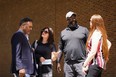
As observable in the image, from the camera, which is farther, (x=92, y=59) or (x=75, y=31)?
(x=75, y=31)

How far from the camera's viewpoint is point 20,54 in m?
6.62

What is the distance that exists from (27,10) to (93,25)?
7.44 meters

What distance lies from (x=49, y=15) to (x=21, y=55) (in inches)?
255

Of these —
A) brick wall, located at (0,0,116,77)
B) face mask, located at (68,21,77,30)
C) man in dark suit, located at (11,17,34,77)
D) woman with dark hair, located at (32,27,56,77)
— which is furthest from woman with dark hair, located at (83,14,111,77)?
brick wall, located at (0,0,116,77)

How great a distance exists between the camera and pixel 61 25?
1258cm

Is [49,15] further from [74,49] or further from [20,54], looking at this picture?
[20,54]

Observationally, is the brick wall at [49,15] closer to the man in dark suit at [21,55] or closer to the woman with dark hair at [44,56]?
the woman with dark hair at [44,56]

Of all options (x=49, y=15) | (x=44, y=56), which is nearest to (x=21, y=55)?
(x=44, y=56)

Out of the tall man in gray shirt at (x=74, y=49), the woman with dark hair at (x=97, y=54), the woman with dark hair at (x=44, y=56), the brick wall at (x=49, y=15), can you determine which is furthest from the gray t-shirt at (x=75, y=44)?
the brick wall at (x=49, y=15)

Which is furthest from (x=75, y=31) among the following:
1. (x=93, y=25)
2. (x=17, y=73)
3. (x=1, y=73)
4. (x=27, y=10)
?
(x=1, y=73)

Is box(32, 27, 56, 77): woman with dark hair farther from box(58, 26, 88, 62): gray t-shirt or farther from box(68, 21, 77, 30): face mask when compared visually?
box(68, 21, 77, 30): face mask

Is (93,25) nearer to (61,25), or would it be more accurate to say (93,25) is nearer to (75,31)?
(75,31)

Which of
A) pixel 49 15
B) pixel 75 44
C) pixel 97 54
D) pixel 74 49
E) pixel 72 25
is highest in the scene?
pixel 49 15

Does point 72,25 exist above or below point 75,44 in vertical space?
above
